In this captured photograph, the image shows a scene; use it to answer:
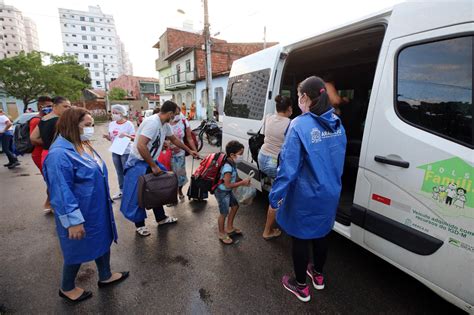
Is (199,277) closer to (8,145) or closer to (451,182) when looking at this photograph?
(451,182)

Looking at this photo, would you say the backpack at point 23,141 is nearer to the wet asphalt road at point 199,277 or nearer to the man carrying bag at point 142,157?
the wet asphalt road at point 199,277

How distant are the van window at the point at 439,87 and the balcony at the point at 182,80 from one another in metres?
20.6

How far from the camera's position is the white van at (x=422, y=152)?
148cm

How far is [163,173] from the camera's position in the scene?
296cm

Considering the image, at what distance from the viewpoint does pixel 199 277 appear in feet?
8.06

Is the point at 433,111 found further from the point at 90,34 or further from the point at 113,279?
the point at 90,34

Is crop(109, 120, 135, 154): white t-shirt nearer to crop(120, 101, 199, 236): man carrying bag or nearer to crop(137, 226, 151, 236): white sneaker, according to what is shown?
crop(120, 101, 199, 236): man carrying bag

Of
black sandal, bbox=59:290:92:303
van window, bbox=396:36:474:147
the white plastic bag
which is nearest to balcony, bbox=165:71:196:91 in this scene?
the white plastic bag

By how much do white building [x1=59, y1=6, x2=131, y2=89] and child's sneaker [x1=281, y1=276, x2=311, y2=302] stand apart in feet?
246

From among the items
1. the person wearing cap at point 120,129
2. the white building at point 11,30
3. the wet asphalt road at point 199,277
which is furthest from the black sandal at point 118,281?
the white building at point 11,30

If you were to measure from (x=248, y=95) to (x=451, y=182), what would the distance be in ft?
9.41

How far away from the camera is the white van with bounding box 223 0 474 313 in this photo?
1.48 m

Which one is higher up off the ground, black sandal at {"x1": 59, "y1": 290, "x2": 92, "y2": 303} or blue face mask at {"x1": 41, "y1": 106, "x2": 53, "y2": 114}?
blue face mask at {"x1": 41, "y1": 106, "x2": 53, "y2": 114}

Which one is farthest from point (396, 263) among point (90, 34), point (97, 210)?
point (90, 34)
